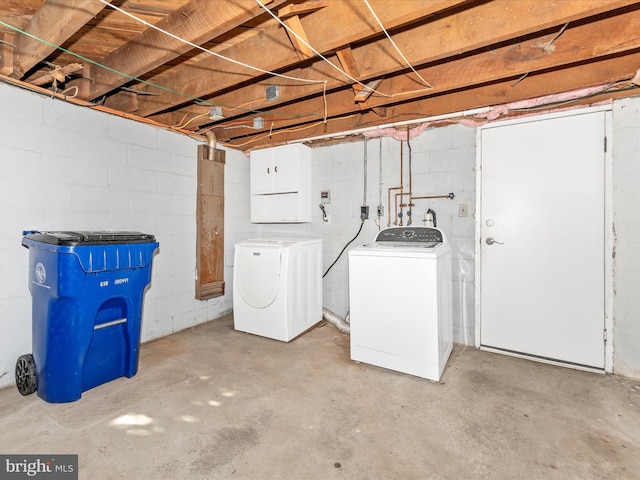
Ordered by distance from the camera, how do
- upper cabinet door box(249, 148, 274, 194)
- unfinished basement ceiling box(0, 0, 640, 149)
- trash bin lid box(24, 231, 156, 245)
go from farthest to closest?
1. upper cabinet door box(249, 148, 274, 194)
2. trash bin lid box(24, 231, 156, 245)
3. unfinished basement ceiling box(0, 0, 640, 149)

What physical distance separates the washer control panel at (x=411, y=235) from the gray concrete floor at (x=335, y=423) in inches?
40.3

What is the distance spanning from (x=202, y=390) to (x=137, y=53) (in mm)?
2177

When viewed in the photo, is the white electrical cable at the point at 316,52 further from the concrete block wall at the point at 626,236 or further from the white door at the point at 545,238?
the concrete block wall at the point at 626,236

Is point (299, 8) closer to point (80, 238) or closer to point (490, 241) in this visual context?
point (80, 238)

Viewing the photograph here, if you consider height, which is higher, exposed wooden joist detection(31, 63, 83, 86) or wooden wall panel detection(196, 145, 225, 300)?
exposed wooden joist detection(31, 63, 83, 86)

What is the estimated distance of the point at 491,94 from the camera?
8.11 ft

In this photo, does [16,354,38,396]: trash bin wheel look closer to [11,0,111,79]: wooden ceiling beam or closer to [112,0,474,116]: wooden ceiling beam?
[11,0,111,79]: wooden ceiling beam

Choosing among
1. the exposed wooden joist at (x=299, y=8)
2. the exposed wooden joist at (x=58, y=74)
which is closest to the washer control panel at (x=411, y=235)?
the exposed wooden joist at (x=299, y=8)

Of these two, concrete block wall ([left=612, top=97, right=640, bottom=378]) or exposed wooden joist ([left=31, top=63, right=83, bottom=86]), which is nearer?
exposed wooden joist ([left=31, top=63, right=83, bottom=86])

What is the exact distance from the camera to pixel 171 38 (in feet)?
5.56

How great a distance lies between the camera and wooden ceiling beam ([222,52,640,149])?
2077mm

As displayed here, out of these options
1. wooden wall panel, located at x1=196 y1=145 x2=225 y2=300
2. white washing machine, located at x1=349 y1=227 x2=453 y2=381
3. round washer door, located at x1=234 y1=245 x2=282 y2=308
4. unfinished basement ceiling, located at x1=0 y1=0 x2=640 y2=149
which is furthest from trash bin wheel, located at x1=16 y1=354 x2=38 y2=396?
white washing machine, located at x1=349 y1=227 x2=453 y2=381

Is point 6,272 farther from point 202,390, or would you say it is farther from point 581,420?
Answer: point 581,420

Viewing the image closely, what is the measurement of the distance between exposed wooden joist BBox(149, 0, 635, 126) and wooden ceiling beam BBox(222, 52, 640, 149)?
1.65 ft
